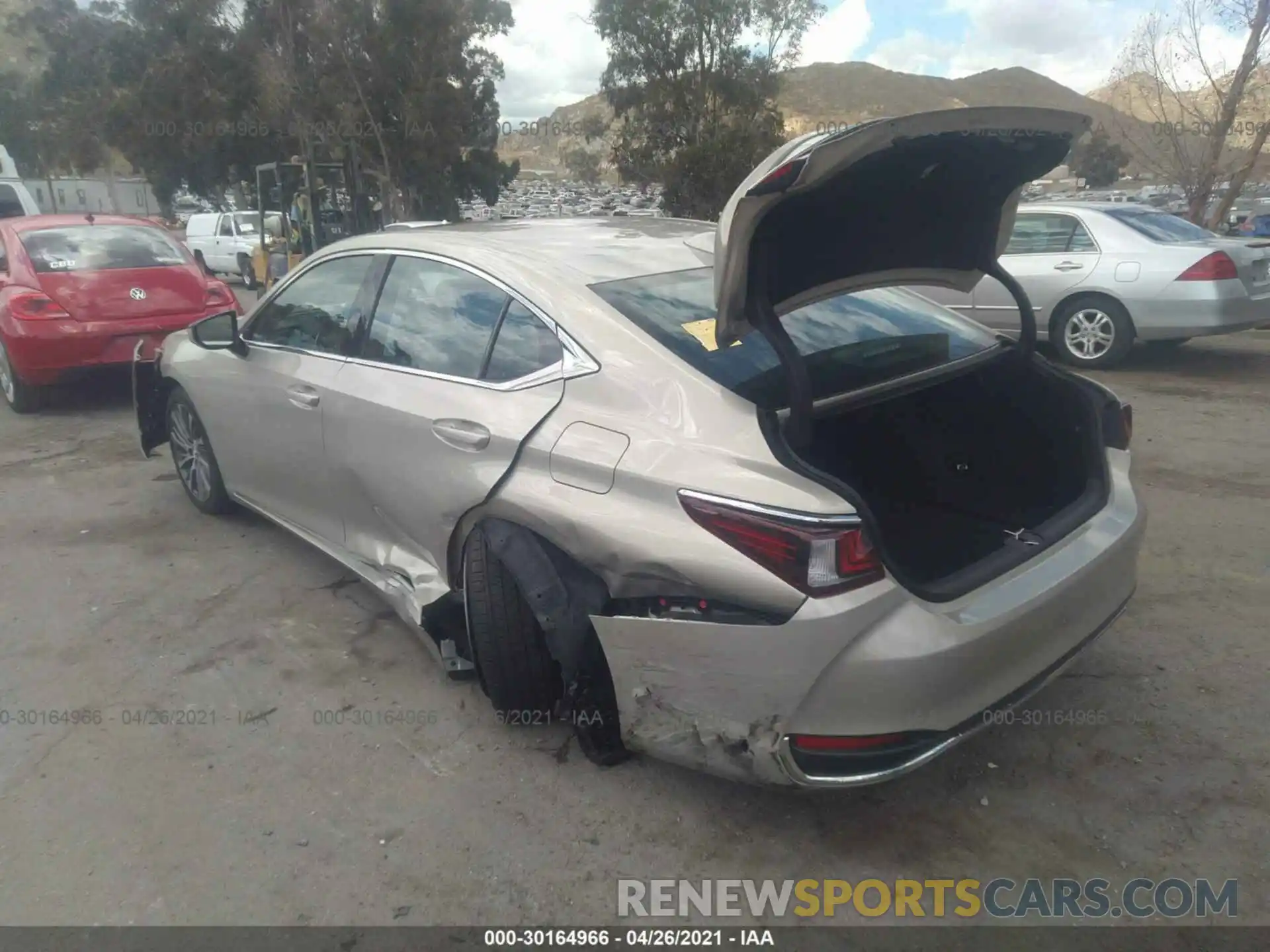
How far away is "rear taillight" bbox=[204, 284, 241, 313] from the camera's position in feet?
25.0

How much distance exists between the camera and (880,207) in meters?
2.81

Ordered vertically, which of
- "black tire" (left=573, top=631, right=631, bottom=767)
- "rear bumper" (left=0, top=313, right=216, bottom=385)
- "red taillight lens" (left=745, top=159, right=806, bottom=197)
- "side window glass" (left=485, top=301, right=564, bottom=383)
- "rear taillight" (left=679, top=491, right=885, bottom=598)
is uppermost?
"red taillight lens" (left=745, top=159, right=806, bottom=197)

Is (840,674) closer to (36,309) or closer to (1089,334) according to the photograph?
(36,309)

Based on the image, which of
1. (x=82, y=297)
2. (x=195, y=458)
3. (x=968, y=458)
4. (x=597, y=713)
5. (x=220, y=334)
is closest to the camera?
(x=597, y=713)

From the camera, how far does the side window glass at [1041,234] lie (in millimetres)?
8438

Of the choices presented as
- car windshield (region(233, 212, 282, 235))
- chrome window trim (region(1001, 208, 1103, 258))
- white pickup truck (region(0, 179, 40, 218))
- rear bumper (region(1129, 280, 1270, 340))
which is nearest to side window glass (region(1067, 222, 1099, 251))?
chrome window trim (region(1001, 208, 1103, 258))

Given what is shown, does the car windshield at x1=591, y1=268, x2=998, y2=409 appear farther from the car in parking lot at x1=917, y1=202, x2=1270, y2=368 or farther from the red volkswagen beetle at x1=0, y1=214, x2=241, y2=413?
the red volkswagen beetle at x1=0, y1=214, x2=241, y2=413

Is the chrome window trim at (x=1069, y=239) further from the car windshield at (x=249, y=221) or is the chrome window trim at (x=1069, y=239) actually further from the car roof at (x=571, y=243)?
the car windshield at (x=249, y=221)

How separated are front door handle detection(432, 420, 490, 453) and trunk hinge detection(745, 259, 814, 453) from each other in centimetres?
91

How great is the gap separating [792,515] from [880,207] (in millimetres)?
1122

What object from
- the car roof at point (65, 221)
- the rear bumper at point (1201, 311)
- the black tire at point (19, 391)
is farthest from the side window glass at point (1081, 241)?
the black tire at point (19, 391)

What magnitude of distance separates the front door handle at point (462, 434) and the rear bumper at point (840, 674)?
739 millimetres

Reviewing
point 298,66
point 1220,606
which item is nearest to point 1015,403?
point 1220,606

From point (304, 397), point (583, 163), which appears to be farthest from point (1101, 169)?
point (304, 397)
